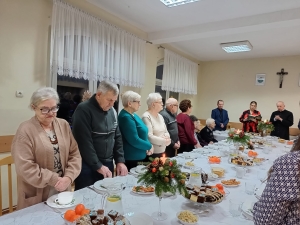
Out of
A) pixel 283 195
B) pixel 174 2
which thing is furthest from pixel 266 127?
pixel 283 195

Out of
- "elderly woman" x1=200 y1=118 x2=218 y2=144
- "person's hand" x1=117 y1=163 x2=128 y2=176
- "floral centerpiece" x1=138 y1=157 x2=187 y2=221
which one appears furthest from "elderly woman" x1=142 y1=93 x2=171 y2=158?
"elderly woman" x1=200 y1=118 x2=218 y2=144

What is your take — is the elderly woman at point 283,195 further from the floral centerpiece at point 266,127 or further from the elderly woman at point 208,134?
the floral centerpiece at point 266,127

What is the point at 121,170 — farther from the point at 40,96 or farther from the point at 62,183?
the point at 40,96

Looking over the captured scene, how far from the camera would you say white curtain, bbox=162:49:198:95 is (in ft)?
16.5

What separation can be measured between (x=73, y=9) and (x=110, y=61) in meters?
0.92

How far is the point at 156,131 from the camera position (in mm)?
2475

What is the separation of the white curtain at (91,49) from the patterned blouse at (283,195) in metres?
2.68

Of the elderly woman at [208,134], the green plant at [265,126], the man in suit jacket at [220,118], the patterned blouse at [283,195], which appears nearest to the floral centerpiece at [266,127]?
the green plant at [265,126]

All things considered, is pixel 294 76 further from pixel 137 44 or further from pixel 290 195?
pixel 290 195

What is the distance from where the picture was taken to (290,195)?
76 centimetres

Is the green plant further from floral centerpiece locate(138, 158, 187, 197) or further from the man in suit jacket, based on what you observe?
floral centerpiece locate(138, 158, 187, 197)

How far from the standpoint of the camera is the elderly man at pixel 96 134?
167cm

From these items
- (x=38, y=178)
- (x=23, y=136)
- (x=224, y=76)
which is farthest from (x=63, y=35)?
(x=224, y=76)

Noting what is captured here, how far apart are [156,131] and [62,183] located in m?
1.32
